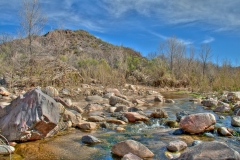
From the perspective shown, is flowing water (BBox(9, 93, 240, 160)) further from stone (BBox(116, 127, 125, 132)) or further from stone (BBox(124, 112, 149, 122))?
stone (BBox(124, 112, 149, 122))

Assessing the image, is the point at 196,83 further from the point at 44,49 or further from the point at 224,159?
the point at 224,159

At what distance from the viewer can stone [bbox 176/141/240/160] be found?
2320 mm

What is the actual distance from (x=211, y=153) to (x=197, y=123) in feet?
6.64

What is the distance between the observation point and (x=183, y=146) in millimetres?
3434

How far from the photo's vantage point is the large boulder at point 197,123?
4289mm

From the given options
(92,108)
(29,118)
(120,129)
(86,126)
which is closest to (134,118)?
(120,129)

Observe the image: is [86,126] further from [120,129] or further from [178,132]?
[178,132]

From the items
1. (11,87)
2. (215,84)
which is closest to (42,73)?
(11,87)

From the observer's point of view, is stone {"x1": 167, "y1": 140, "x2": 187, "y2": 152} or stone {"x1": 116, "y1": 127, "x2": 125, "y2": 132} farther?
stone {"x1": 116, "y1": 127, "x2": 125, "y2": 132}

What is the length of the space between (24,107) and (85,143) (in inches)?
46.0

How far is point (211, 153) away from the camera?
2381 millimetres

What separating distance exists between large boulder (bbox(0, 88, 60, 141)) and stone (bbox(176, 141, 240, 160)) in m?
2.25

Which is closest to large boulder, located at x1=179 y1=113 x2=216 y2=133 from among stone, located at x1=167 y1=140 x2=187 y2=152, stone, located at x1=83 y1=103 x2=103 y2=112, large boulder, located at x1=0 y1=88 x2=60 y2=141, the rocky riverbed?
the rocky riverbed

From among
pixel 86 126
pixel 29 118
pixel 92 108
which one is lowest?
pixel 86 126
